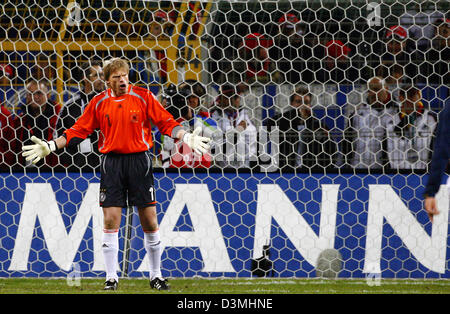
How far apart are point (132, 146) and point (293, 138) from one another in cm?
161

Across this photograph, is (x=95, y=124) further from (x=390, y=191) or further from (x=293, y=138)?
(x=390, y=191)

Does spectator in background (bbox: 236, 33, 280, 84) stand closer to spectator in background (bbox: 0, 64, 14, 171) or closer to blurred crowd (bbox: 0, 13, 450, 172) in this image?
blurred crowd (bbox: 0, 13, 450, 172)

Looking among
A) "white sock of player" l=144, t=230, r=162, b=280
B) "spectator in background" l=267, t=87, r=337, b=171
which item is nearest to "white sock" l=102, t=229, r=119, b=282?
"white sock of player" l=144, t=230, r=162, b=280

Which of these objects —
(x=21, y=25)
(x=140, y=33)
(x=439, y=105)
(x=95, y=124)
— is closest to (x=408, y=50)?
(x=439, y=105)

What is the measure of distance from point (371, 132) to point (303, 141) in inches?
22.7

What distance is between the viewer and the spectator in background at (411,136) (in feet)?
23.8

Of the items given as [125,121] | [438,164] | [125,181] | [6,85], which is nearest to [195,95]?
[125,121]

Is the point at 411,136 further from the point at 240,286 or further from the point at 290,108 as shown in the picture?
the point at 240,286

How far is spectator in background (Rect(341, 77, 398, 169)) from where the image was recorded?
23.9ft

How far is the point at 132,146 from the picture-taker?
6.26 meters

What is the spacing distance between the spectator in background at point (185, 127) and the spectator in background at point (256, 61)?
1.56ft

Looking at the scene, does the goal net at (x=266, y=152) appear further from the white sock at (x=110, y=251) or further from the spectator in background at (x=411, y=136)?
the white sock at (x=110, y=251)

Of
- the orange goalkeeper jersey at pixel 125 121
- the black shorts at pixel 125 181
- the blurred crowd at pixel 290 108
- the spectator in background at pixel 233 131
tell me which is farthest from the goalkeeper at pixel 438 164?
the spectator in background at pixel 233 131

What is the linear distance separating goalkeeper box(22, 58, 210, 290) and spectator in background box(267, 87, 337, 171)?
1199 millimetres
